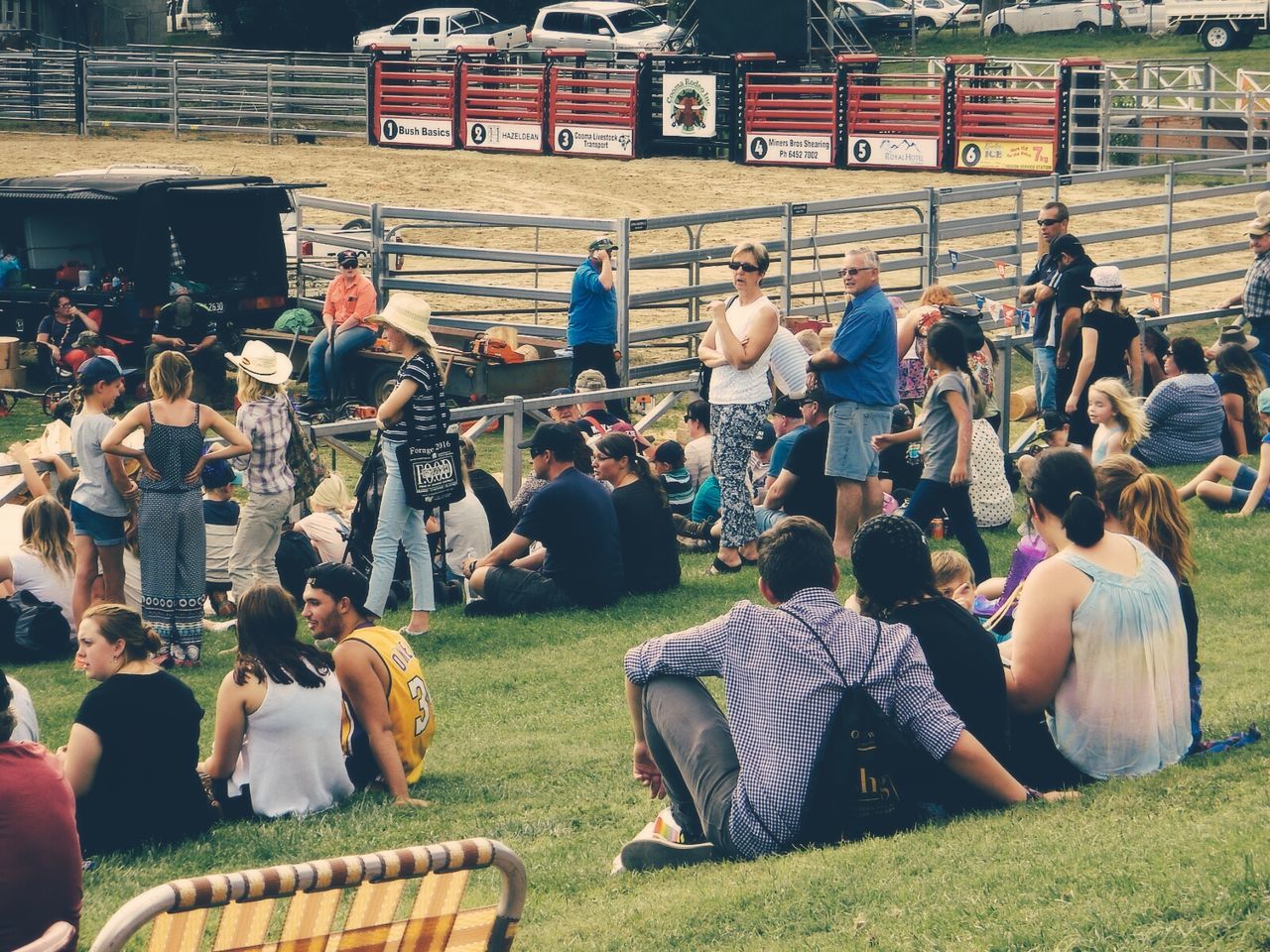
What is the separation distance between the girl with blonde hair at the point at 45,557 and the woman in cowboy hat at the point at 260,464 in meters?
0.89

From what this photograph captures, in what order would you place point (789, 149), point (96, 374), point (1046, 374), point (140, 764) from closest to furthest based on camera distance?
point (140, 764) < point (96, 374) < point (1046, 374) < point (789, 149)

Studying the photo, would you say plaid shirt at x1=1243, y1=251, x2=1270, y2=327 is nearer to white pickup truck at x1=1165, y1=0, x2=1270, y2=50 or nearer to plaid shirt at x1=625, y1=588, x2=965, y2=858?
plaid shirt at x1=625, y1=588, x2=965, y2=858

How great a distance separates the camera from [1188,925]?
4070 mm

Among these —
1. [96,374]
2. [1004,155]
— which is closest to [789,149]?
[1004,155]

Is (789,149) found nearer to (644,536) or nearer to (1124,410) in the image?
(1124,410)

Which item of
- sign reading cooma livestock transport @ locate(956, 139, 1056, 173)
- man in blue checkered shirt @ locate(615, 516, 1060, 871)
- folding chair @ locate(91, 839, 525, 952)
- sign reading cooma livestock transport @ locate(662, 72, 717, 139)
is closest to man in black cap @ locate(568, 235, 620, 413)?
man in blue checkered shirt @ locate(615, 516, 1060, 871)

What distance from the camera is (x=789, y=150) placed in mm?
29969

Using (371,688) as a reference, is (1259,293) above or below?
above

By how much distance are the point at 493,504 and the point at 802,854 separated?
226 inches

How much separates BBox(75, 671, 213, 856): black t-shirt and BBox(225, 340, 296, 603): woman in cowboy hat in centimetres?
364

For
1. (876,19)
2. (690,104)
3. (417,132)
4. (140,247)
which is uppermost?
(876,19)

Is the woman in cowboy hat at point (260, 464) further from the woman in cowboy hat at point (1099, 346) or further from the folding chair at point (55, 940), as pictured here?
the folding chair at point (55, 940)

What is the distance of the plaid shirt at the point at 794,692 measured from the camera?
16.0 ft

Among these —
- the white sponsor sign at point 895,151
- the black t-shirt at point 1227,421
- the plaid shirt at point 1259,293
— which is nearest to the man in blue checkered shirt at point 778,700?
the black t-shirt at point 1227,421
